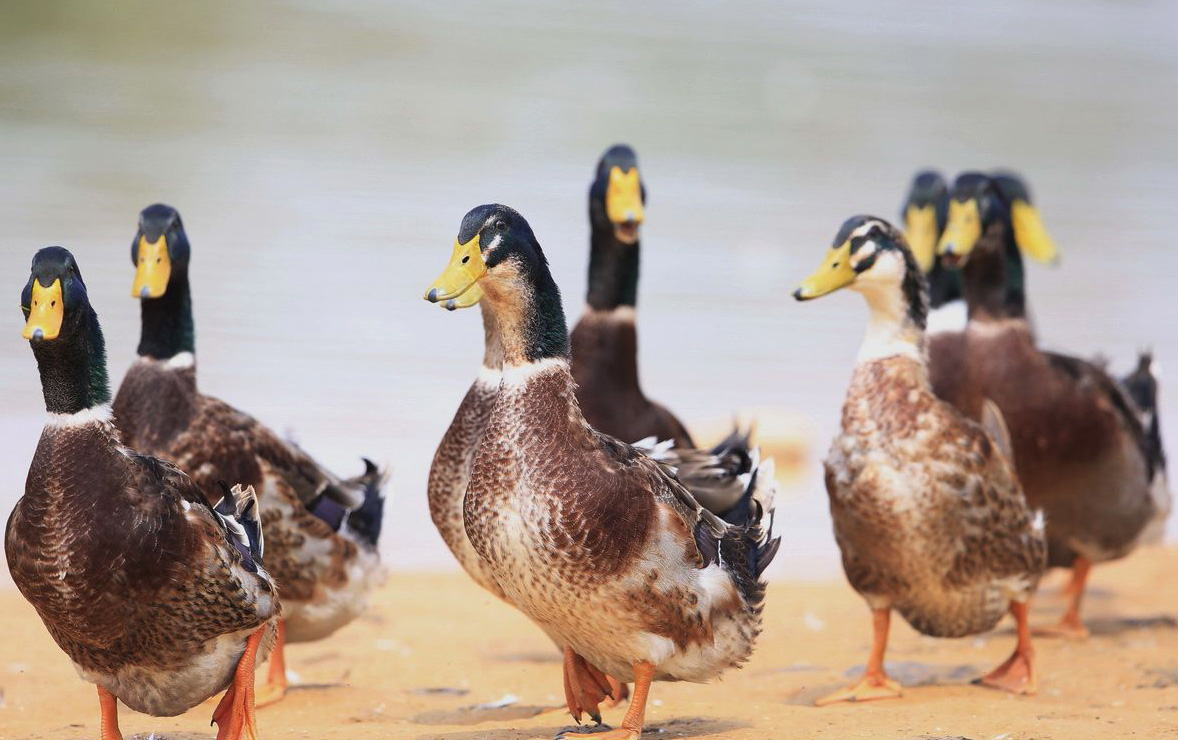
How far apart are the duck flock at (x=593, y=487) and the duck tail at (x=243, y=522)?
0.05ft

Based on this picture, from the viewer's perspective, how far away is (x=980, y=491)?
222 inches

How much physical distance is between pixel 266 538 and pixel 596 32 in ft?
57.7

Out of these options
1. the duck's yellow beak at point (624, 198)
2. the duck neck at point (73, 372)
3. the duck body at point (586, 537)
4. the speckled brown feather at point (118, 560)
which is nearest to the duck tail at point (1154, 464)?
the duck's yellow beak at point (624, 198)

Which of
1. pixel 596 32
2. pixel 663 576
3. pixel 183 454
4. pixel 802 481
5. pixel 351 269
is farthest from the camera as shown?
pixel 596 32

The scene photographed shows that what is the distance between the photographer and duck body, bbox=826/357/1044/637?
5590 mm

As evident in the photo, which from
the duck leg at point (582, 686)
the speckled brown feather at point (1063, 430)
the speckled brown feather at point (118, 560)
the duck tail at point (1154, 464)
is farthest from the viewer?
the duck tail at point (1154, 464)

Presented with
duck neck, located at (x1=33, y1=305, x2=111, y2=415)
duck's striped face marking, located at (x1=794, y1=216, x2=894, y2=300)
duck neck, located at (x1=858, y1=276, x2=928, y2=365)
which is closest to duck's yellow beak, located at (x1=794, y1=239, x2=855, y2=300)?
duck's striped face marking, located at (x1=794, y1=216, x2=894, y2=300)

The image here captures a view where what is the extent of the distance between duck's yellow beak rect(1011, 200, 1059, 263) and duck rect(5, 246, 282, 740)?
20.2 ft

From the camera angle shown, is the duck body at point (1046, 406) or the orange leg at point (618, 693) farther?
the duck body at point (1046, 406)

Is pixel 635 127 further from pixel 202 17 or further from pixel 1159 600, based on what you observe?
pixel 1159 600

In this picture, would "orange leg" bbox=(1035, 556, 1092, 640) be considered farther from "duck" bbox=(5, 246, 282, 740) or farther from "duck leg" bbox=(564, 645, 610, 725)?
"duck" bbox=(5, 246, 282, 740)

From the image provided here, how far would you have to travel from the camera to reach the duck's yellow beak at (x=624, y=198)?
6672 millimetres

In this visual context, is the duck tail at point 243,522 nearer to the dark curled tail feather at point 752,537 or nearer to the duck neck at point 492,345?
the duck neck at point 492,345

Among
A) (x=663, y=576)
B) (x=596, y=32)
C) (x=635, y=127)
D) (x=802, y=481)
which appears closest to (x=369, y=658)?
(x=663, y=576)
